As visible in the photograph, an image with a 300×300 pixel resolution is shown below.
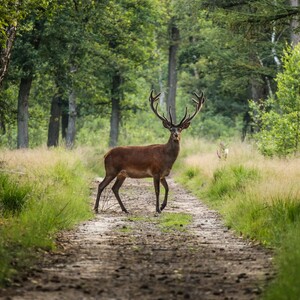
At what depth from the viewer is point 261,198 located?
12.9 meters

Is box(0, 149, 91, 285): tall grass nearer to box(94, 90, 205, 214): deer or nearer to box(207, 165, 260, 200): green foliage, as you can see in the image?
box(94, 90, 205, 214): deer

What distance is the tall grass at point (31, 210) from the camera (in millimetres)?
8697

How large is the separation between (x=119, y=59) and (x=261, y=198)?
21.8 m

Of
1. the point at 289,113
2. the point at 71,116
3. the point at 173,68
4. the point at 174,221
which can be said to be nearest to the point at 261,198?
the point at 174,221

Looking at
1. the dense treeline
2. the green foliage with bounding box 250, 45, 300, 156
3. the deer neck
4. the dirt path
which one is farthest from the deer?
the green foliage with bounding box 250, 45, 300, 156

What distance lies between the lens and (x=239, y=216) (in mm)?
13133

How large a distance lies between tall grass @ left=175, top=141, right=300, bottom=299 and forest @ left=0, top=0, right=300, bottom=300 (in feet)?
0.11

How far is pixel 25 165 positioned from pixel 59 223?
779 centimetres

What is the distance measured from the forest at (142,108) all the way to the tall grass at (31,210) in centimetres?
3

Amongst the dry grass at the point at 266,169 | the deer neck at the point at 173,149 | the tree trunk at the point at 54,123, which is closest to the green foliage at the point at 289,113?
the dry grass at the point at 266,169

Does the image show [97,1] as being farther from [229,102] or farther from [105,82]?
[229,102]

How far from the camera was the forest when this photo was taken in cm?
1149

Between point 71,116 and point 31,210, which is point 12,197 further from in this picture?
point 71,116

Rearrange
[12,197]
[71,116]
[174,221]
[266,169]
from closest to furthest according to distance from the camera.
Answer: [12,197], [174,221], [266,169], [71,116]
